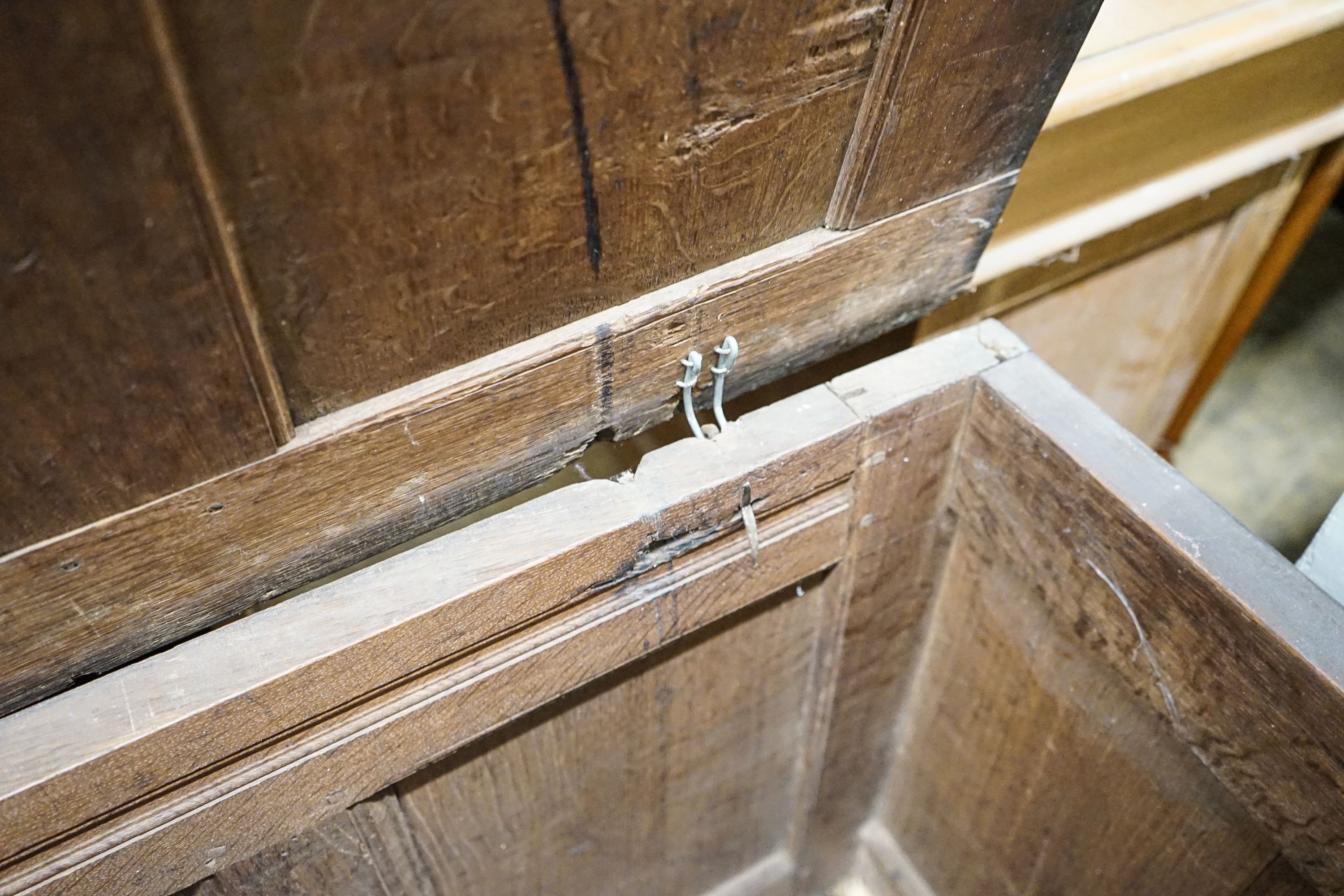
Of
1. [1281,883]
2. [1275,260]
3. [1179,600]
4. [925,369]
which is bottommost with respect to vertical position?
[1281,883]

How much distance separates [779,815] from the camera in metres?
1.12

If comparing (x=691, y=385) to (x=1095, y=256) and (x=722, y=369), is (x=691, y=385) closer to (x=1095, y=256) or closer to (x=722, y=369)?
(x=722, y=369)

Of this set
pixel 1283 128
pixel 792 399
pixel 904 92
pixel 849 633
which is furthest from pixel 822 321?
pixel 1283 128

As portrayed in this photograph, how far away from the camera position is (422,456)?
1.95ft

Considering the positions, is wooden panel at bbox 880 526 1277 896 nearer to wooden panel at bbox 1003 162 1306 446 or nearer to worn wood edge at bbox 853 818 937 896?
worn wood edge at bbox 853 818 937 896

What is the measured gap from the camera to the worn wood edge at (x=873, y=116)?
575mm

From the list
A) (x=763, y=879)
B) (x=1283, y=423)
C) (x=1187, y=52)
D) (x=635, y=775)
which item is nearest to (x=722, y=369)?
(x=635, y=775)

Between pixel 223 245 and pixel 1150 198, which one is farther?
pixel 1150 198

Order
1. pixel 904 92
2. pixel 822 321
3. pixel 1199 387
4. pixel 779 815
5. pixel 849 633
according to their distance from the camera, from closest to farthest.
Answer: pixel 904 92 < pixel 822 321 < pixel 849 633 < pixel 779 815 < pixel 1199 387

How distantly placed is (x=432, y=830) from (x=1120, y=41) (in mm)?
1020

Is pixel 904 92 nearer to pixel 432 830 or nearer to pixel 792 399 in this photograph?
pixel 792 399

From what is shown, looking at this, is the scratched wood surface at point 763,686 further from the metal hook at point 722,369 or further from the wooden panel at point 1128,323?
the wooden panel at point 1128,323

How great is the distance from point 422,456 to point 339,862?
350mm

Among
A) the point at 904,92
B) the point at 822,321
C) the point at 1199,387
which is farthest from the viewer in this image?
the point at 1199,387
